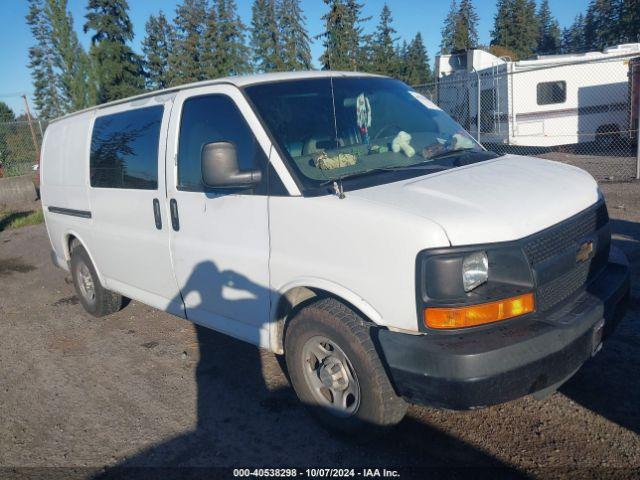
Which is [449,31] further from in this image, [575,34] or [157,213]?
[157,213]

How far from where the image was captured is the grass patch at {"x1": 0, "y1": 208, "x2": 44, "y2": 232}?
40.4ft

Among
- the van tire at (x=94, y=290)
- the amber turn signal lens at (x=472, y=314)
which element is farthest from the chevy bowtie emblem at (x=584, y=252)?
the van tire at (x=94, y=290)

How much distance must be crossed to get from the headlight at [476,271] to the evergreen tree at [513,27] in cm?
6899

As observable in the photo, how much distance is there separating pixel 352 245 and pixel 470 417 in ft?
4.83

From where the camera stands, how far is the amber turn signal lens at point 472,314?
2598 mm

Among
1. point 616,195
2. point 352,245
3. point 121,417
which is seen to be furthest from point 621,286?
point 616,195

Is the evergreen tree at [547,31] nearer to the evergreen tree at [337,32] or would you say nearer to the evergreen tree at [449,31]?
the evergreen tree at [449,31]

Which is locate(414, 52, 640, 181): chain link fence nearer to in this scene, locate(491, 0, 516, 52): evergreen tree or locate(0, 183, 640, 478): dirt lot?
locate(0, 183, 640, 478): dirt lot

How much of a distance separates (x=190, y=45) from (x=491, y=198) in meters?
42.4

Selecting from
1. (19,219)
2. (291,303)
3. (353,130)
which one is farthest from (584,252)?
(19,219)

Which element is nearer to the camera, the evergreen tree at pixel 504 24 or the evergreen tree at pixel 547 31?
the evergreen tree at pixel 504 24

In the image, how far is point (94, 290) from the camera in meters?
5.68

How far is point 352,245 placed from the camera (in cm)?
282

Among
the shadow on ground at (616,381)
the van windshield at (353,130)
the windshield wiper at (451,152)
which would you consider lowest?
the shadow on ground at (616,381)
